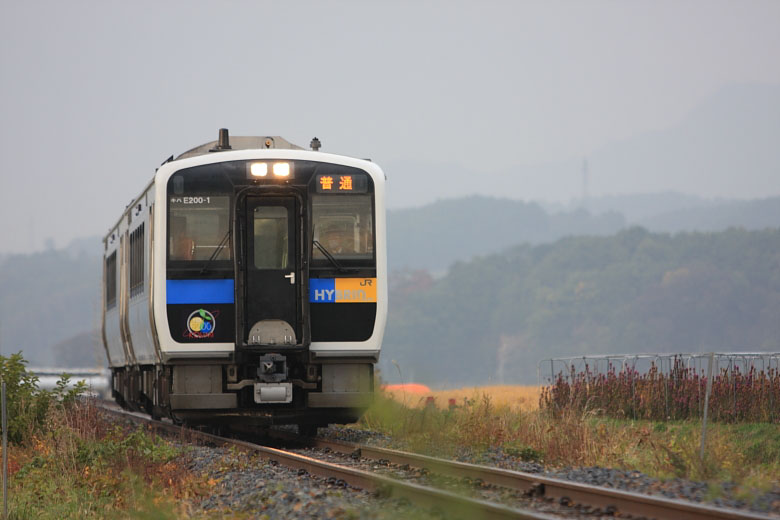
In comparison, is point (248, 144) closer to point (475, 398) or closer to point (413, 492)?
point (475, 398)

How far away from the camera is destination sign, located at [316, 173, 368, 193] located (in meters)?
14.9

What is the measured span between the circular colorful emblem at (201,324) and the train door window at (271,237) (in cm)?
85

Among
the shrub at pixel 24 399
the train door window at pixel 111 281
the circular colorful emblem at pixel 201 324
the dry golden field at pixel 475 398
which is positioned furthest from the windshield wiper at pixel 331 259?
the train door window at pixel 111 281

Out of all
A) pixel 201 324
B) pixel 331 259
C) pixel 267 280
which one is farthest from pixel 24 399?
pixel 331 259

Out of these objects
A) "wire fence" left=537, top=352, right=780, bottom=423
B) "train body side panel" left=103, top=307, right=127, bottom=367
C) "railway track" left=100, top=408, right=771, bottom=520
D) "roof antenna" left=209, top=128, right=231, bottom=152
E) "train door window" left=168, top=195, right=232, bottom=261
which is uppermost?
"roof antenna" left=209, top=128, right=231, bottom=152

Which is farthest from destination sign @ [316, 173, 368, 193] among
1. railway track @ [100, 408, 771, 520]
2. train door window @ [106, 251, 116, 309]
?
train door window @ [106, 251, 116, 309]

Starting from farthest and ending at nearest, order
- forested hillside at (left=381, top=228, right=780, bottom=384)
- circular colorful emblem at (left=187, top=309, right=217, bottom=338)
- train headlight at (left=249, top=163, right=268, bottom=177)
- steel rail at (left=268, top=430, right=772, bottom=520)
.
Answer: forested hillside at (left=381, top=228, right=780, bottom=384), train headlight at (left=249, top=163, right=268, bottom=177), circular colorful emblem at (left=187, top=309, right=217, bottom=338), steel rail at (left=268, top=430, right=772, bottom=520)

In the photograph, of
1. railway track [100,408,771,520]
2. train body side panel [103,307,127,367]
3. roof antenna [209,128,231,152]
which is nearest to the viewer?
railway track [100,408,771,520]

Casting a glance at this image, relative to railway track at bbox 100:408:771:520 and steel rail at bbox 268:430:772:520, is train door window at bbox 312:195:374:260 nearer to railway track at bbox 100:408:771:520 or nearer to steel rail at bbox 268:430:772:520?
railway track at bbox 100:408:771:520

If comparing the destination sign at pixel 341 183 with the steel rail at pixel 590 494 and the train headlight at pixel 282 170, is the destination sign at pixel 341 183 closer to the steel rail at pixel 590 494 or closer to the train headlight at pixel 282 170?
the train headlight at pixel 282 170

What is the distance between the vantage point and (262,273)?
48.1ft

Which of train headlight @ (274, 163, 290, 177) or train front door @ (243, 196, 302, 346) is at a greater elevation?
train headlight @ (274, 163, 290, 177)

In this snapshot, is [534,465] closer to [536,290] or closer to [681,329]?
[681,329]

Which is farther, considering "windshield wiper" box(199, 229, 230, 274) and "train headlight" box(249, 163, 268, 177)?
"train headlight" box(249, 163, 268, 177)
